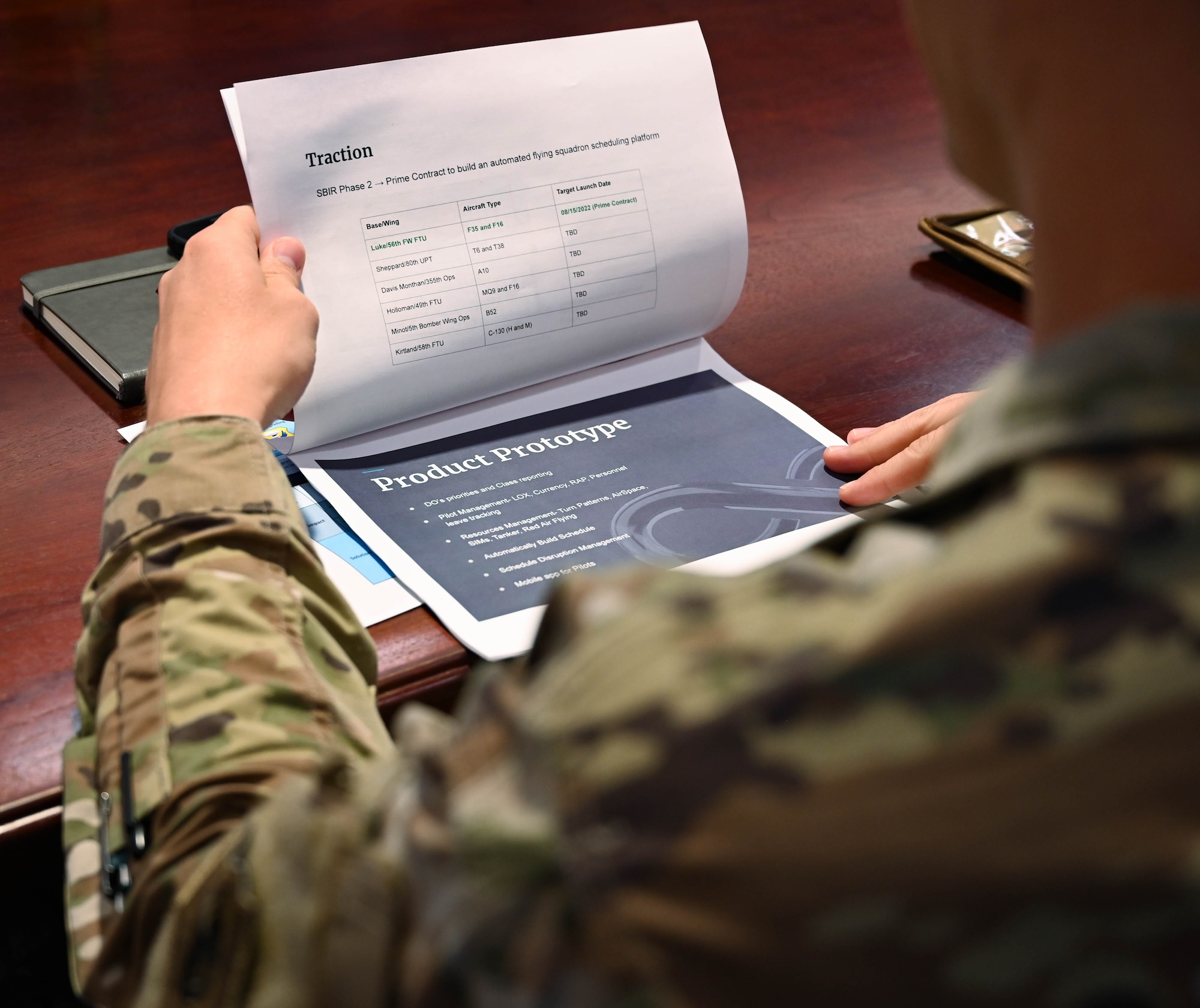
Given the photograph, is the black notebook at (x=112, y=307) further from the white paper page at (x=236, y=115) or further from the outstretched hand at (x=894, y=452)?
the outstretched hand at (x=894, y=452)

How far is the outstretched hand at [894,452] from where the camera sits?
756 millimetres

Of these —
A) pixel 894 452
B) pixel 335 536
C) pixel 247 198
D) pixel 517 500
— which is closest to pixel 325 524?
pixel 335 536

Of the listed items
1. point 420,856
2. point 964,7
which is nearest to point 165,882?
point 420,856

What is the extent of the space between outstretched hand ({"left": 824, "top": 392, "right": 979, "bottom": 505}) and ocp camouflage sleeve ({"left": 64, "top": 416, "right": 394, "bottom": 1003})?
35cm

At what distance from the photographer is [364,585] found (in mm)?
676

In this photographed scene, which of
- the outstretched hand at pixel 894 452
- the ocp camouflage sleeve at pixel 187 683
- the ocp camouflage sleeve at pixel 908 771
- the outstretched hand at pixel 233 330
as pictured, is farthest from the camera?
the outstretched hand at pixel 894 452

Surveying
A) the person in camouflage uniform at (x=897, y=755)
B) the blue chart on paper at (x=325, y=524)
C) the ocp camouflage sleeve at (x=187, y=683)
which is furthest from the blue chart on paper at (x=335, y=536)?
the person in camouflage uniform at (x=897, y=755)

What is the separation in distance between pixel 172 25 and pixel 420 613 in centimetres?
105

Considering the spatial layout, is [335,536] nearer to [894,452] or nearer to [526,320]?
[526,320]

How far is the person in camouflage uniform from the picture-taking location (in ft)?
0.91

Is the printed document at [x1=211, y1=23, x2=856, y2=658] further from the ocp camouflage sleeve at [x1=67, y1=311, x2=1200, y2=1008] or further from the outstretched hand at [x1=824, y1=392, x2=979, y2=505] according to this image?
the ocp camouflage sleeve at [x1=67, y1=311, x2=1200, y2=1008]

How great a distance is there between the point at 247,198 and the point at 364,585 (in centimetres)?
54

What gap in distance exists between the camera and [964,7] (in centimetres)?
37

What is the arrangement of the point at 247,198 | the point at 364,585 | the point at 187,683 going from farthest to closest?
the point at 247,198 < the point at 364,585 < the point at 187,683
